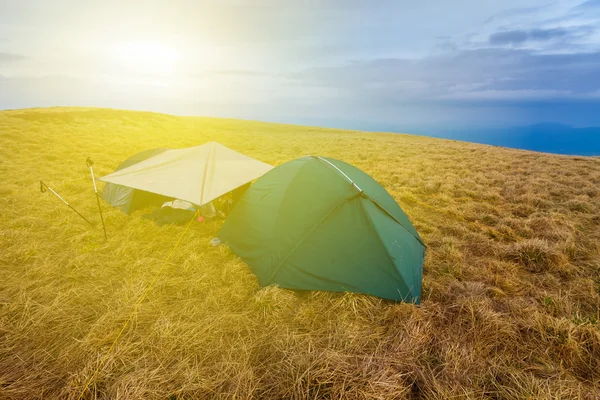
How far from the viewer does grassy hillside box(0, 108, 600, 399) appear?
10.4ft

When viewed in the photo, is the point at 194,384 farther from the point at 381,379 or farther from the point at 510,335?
the point at 510,335

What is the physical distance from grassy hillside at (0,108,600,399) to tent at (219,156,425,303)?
0.95 feet

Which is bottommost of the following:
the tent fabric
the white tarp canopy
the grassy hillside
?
the grassy hillside

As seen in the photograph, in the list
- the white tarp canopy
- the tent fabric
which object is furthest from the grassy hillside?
the white tarp canopy

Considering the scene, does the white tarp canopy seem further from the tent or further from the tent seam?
the tent seam

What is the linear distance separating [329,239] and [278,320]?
1.63 meters

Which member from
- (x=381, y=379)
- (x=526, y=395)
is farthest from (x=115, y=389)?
(x=526, y=395)

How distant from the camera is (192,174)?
7293mm

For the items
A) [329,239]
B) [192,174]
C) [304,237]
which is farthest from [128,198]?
[329,239]

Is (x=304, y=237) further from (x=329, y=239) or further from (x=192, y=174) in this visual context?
(x=192, y=174)

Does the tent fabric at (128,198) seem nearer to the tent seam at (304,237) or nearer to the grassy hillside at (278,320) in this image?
the grassy hillside at (278,320)

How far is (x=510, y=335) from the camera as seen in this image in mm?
3932

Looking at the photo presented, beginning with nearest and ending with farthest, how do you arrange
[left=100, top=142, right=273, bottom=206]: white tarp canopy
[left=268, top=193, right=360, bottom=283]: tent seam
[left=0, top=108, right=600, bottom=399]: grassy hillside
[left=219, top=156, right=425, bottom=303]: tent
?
[left=0, top=108, right=600, bottom=399]: grassy hillside < [left=219, top=156, right=425, bottom=303]: tent < [left=268, top=193, right=360, bottom=283]: tent seam < [left=100, top=142, right=273, bottom=206]: white tarp canopy

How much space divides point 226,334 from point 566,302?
5729 mm
